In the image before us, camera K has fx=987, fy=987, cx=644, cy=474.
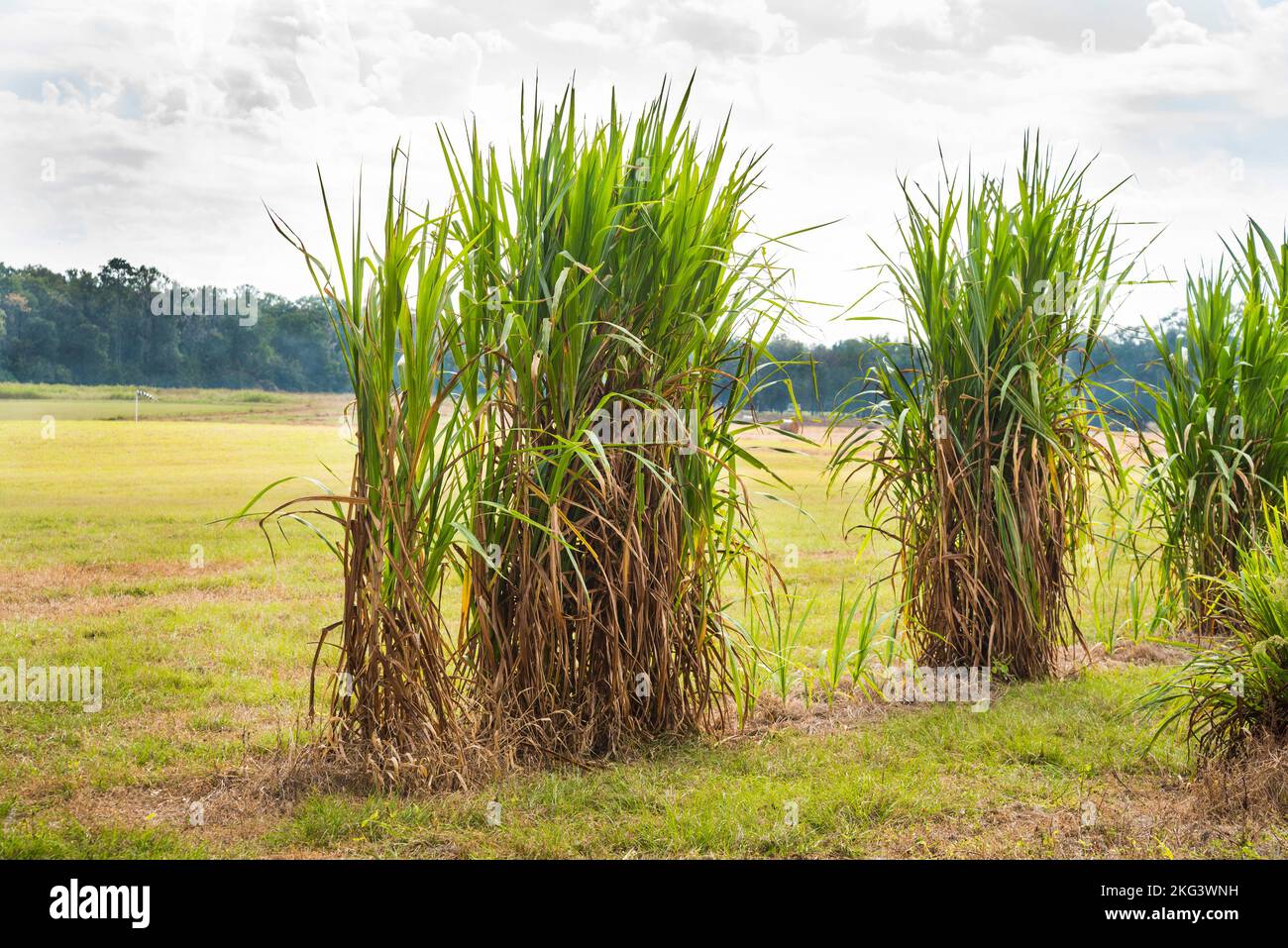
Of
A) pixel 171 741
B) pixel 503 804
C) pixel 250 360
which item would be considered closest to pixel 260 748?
pixel 171 741

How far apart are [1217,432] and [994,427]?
1427 mm

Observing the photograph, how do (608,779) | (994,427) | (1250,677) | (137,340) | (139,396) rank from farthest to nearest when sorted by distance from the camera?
1. (139,396)
2. (137,340)
3. (994,427)
4. (608,779)
5. (1250,677)

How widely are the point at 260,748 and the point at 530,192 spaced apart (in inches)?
83.4

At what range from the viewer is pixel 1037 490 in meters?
4.12

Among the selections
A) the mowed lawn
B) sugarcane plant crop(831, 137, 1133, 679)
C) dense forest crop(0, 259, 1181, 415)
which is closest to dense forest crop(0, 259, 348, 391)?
dense forest crop(0, 259, 1181, 415)

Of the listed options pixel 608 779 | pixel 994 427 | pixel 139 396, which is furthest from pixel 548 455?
pixel 139 396

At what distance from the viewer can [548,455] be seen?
3.15 m

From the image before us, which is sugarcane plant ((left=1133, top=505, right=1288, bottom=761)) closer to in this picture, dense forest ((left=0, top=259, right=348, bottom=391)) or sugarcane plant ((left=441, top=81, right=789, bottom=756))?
sugarcane plant ((left=441, top=81, right=789, bottom=756))

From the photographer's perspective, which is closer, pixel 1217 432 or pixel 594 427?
pixel 594 427

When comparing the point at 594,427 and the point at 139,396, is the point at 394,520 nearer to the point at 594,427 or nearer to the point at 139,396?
the point at 594,427

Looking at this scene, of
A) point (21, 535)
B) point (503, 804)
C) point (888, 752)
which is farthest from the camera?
point (21, 535)

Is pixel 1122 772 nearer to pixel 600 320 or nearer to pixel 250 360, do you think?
pixel 600 320

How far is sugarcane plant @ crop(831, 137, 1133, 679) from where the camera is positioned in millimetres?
4074

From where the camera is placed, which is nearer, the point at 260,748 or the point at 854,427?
the point at 260,748
